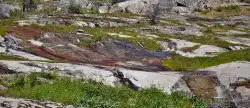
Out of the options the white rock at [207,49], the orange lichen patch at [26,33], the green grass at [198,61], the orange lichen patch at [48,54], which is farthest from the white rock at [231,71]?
the orange lichen patch at [26,33]

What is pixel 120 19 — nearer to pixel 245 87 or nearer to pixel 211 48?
pixel 211 48

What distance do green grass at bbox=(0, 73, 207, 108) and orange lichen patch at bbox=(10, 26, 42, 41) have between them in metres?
36.0

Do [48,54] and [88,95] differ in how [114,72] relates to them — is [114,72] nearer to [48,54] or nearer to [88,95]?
[88,95]

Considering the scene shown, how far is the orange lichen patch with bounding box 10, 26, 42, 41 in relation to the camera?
266 feet

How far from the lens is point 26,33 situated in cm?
8475

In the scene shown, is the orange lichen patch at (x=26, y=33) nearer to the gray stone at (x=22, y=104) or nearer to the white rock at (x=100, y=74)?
the white rock at (x=100, y=74)

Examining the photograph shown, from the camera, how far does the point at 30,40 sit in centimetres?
7969

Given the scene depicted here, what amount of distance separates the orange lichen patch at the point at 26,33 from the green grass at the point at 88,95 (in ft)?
118

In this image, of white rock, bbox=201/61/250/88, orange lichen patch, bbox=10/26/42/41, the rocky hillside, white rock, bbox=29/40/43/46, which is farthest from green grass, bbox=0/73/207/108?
orange lichen patch, bbox=10/26/42/41

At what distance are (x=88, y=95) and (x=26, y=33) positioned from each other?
47537mm

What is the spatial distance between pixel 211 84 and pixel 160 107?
68.7 ft

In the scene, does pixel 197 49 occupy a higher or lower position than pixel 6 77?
lower

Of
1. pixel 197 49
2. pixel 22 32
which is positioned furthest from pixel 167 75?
pixel 197 49

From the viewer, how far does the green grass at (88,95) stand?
35594 mm
